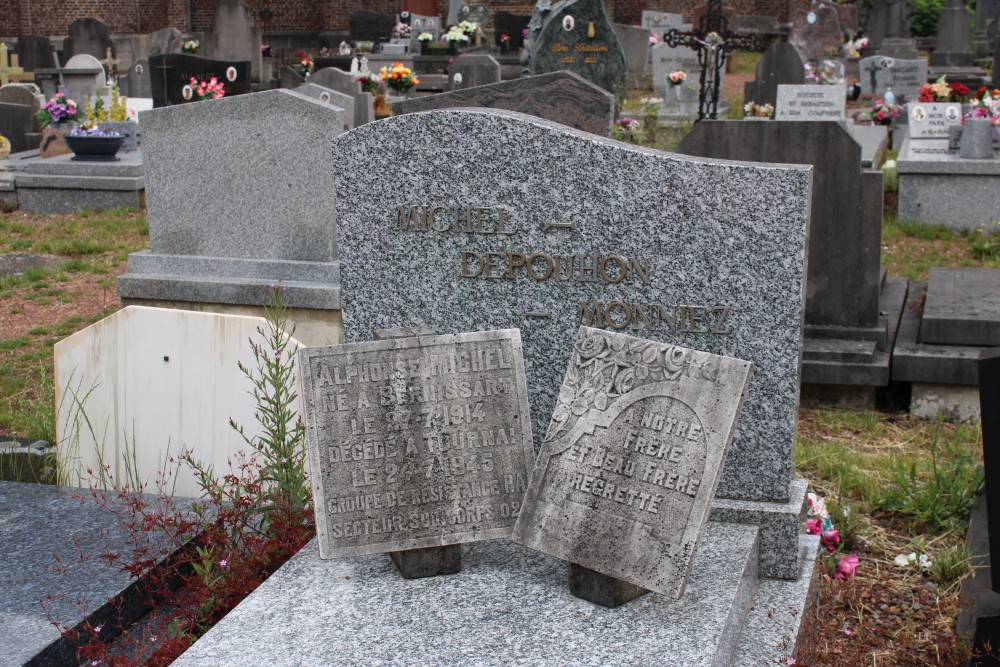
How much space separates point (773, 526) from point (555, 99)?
292cm

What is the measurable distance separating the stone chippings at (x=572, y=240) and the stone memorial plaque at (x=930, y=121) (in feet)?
26.4

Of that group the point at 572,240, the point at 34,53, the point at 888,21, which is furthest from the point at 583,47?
the point at 34,53

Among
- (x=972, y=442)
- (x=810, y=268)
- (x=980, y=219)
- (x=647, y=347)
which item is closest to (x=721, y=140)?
(x=810, y=268)

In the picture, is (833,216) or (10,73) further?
(10,73)

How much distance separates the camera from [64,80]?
1708cm

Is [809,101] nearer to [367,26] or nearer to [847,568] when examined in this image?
[847,568]

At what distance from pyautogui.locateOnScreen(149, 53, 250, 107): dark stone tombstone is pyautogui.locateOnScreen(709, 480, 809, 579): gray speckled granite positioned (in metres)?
11.9

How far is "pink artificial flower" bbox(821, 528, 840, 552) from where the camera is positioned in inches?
172

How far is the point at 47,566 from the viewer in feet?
11.3

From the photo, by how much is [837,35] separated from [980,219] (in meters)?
11.5

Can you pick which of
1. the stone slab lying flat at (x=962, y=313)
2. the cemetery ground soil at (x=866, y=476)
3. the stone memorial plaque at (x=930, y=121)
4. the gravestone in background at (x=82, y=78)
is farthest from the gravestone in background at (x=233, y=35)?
the stone slab lying flat at (x=962, y=313)

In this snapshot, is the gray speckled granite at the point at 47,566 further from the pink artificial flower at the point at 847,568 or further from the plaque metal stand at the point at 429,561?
the pink artificial flower at the point at 847,568

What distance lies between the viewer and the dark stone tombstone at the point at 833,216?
6152 mm

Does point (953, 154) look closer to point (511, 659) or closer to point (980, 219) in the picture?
point (980, 219)
